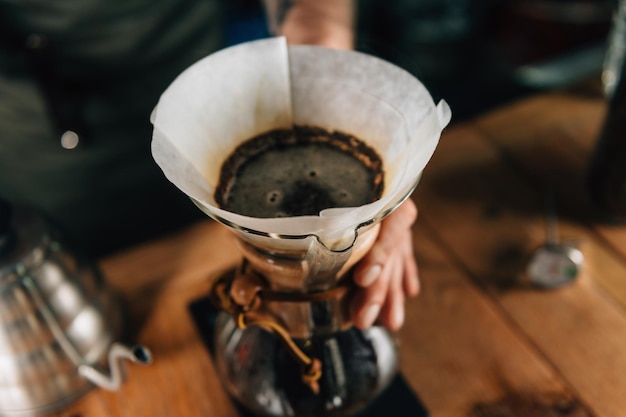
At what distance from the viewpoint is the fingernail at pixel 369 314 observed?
59 centimetres

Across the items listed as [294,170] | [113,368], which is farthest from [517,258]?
[113,368]

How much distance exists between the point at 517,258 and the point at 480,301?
100mm

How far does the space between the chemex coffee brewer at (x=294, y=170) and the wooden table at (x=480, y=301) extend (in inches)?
5.7

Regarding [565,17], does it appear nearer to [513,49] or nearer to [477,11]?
[513,49]

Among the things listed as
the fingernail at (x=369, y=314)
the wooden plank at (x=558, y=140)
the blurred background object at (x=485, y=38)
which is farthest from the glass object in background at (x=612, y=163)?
the blurred background object at (x=485, y=38)

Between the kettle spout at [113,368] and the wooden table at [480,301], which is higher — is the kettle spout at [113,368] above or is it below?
above

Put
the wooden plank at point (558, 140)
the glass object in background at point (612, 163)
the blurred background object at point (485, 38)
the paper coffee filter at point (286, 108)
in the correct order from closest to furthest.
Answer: the paper coffee filter at point (286, 108), the glass object in background at point (612, 163), the wooden plank at point (558, 140), the blurred background object at point (485, 38)

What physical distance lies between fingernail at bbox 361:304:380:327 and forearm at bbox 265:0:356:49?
1.28ft

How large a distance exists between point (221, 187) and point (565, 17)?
1981 mm

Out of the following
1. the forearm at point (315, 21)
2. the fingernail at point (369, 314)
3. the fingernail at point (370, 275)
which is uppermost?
the forearm at point (315, 21)

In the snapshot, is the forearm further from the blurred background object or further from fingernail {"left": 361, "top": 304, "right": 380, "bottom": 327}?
the blurred background object

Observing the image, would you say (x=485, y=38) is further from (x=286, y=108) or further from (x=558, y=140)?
(x=286, y=108)

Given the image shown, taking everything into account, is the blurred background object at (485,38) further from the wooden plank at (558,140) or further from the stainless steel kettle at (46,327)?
the stainless steel kettle at (46,327)

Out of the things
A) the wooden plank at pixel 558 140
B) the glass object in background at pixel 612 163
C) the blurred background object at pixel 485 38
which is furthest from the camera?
the blurred background object at pixel 485 38
